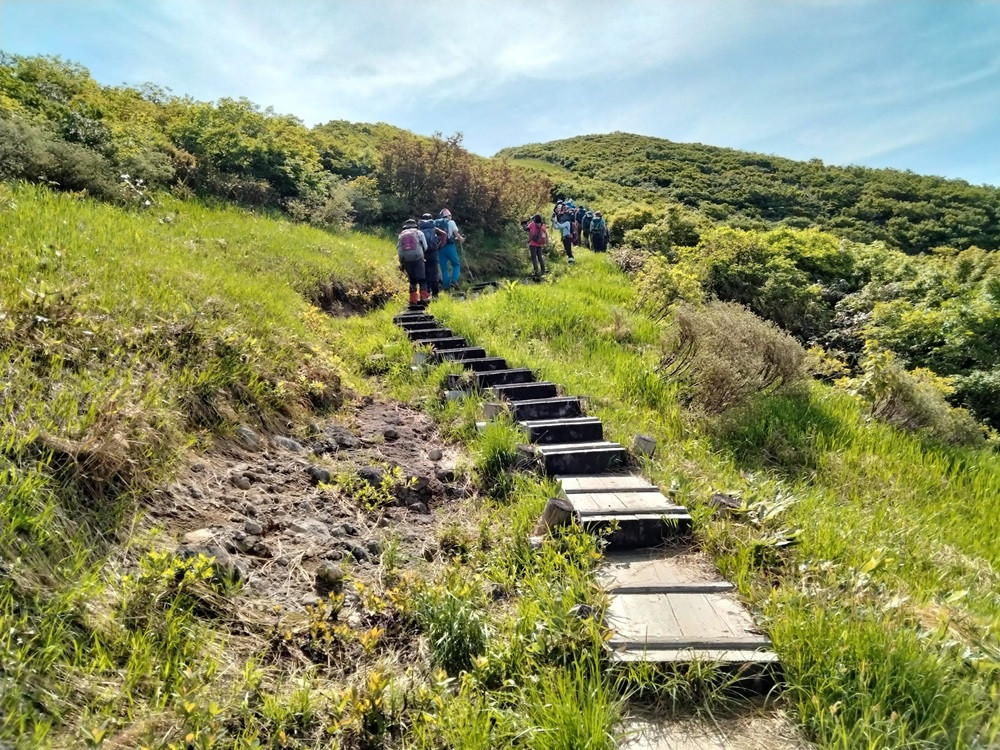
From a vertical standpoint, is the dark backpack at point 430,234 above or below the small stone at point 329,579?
above

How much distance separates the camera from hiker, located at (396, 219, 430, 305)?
10203mm

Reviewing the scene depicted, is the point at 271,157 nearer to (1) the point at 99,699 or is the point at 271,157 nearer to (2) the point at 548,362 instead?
(2) the point at 548,362

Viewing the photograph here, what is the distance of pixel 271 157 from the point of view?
1459 cm

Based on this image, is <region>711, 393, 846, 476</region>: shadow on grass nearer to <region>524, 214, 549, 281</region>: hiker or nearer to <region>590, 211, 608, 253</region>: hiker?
<region>524, 214, 549, 281</region>: hiker

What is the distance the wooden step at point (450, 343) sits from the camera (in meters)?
7.69

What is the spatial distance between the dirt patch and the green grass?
1.85 m

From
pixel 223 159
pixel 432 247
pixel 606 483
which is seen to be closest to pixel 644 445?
pixel 606 483

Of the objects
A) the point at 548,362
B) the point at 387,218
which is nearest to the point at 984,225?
the point at 387,218

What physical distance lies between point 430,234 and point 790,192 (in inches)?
1720

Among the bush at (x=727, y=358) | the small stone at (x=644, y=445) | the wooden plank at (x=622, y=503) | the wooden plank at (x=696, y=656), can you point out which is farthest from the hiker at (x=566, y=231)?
the wooden plank at (x=696, y=656)

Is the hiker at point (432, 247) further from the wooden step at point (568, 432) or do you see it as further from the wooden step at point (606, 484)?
the wooden step at point (606, 484)

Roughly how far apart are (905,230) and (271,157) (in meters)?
43.4

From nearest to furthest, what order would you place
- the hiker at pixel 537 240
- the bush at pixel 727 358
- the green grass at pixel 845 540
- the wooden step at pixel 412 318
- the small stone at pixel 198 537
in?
the green grass at pixel 845 540, the small stone at pixel 198 537, the bush at pixel 727 358, the wooden step at pixel 412 318, the hiker at pixel 537 240

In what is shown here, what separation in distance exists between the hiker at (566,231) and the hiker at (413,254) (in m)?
7.34
